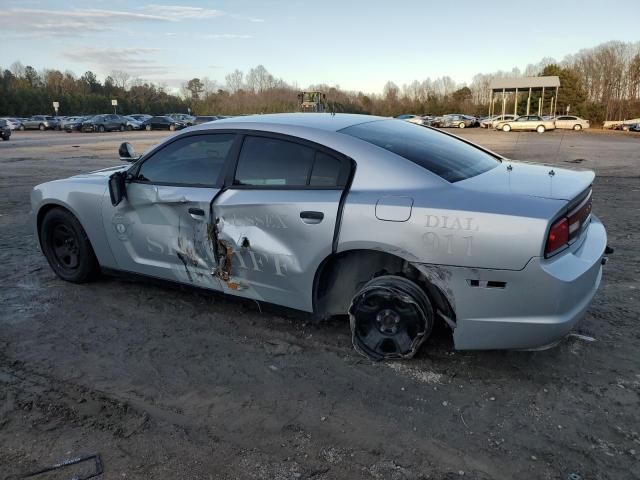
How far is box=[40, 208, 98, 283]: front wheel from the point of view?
4.62 m

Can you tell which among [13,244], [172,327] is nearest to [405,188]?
[172,327]

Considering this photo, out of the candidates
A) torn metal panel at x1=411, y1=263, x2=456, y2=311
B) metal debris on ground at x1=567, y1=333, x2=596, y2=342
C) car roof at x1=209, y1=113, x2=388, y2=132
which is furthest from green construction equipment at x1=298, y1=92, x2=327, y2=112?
torn metal panel at x1=411, y1=263, x2=456, y2=311

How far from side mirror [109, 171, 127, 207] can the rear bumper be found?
2561mm

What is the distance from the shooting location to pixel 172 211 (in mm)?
3875

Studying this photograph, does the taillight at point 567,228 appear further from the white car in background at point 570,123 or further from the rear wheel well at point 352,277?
the white car in background at point 570,123

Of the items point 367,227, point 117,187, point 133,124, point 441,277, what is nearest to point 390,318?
point 441,277

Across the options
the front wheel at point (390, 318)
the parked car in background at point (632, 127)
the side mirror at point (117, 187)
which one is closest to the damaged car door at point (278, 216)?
the front wheel at point (390, 318)

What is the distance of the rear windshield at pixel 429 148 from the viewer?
10.6ft

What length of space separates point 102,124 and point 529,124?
37323 millimetres

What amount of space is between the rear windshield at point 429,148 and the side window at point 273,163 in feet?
1.18

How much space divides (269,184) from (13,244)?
4678mm

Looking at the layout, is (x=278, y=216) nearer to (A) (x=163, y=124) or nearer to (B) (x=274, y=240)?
(B) (x=274, y=240)

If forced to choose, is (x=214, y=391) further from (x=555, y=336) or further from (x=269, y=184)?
(x=555, y=336)

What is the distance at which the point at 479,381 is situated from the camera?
304cm
